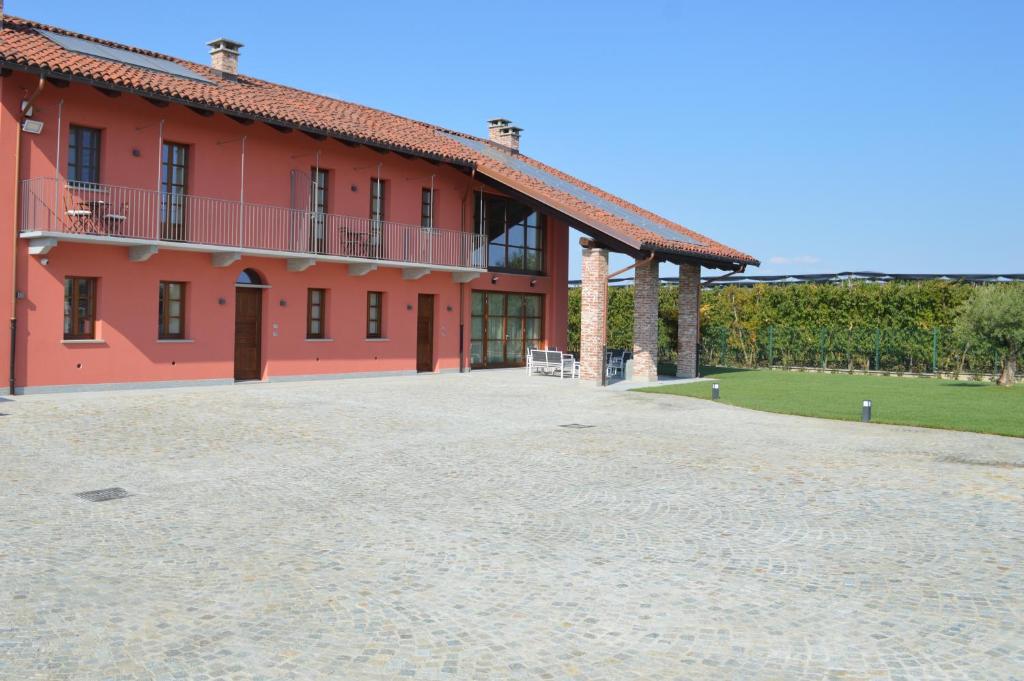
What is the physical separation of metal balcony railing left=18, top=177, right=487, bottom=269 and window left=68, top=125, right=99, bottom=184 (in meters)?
0.29

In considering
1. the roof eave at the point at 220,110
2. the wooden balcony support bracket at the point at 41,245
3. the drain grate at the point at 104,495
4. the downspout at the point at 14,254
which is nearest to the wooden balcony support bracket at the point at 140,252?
the wooden balcony support bracket at the point at 41,245

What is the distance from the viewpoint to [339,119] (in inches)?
869

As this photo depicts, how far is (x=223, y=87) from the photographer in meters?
20.0

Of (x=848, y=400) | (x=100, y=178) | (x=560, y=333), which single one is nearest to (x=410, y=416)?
(x=100, y=178)

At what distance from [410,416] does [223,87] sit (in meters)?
10.4

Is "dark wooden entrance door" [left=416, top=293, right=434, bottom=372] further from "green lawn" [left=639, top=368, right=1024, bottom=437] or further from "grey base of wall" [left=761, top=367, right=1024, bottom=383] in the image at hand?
"grey base of wall" [left=761, top=367, right=1024, bottom=383]

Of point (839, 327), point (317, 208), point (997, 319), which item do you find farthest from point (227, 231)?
point (839, 327)

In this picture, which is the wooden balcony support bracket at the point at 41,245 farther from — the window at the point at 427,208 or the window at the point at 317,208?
the window at the point at 427,208

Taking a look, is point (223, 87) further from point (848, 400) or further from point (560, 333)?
point (848, 400)

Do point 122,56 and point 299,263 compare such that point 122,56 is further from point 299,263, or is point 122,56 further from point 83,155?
point 299,263

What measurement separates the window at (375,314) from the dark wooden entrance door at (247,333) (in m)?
3.42

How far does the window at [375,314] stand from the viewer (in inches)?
909

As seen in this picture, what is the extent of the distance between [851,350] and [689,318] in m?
7.00

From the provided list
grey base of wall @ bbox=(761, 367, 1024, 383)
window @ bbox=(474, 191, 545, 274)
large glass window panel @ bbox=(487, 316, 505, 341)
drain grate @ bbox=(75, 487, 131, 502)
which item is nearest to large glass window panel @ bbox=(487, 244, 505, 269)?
window @ bbox=(474, 191, 545, 274)
